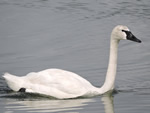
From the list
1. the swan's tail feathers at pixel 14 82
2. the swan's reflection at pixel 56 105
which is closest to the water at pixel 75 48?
the swan's reflection at pixel 56 105

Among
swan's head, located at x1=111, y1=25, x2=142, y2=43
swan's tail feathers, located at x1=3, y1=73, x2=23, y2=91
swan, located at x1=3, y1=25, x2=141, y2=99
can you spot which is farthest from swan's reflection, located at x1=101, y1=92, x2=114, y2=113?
swan's tail feathers, located at x1=3, y1=73, x2=23, y2=91

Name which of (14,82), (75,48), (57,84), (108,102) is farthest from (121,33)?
(75,48)

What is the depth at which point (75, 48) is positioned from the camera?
1705 cm

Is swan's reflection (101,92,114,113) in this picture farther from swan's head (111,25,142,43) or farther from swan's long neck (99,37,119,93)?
swan's head (111,25,142,43)

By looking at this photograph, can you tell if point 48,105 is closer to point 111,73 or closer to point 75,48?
point 111,73

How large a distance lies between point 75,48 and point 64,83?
4.63 m

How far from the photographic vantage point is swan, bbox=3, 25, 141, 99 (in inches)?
490

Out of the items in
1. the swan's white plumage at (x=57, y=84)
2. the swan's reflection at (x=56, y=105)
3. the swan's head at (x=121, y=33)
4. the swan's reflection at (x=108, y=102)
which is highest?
the swan's head at (x=121, y=33)

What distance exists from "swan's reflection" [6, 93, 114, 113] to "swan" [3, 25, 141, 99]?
0.19 meters

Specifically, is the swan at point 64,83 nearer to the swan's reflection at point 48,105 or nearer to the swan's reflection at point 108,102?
the swan's reflection at point 108,102

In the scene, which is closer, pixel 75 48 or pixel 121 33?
pixel 121 33

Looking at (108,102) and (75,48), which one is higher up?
(75,48)

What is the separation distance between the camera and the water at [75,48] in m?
12.1

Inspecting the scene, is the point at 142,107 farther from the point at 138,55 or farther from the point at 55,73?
the point at 138,55
